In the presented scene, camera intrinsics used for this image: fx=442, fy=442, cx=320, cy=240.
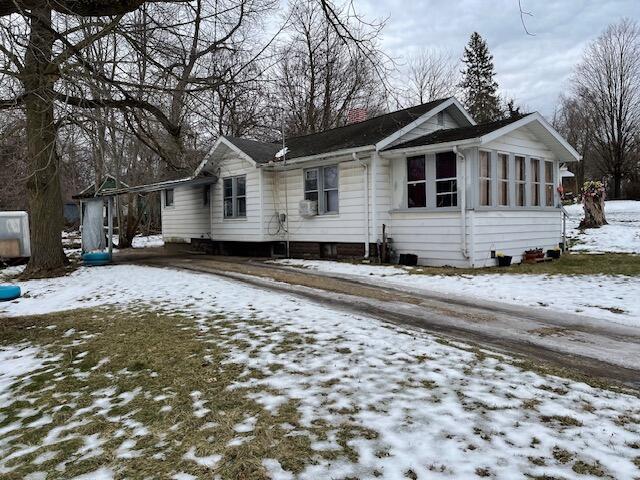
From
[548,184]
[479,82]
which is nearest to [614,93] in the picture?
[479,82]

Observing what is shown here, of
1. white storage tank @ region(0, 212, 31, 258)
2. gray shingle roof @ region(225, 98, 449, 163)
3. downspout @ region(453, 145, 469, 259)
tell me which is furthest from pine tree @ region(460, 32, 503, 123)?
white storage tank @ region(0, 212, 31, 258)

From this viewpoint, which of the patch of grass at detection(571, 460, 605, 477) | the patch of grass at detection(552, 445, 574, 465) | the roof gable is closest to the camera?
the patch of grass at detection(571, 460, 605, 477)

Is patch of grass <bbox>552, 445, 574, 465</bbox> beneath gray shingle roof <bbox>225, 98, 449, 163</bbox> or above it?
beneath

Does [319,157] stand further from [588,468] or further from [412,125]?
[588,468]

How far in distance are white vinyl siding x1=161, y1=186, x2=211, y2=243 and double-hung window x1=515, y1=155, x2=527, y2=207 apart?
428 inches

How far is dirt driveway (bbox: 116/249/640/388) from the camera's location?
4.15 metres

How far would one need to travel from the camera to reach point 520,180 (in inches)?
472

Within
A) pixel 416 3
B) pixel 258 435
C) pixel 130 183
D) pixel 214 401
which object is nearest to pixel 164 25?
pixel 416 3

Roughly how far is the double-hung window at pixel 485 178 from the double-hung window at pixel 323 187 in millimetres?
4062

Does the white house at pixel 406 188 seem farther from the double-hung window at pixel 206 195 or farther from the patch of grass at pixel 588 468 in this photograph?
the patch of grass at pixel 588 468

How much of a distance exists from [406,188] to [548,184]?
4671 mm

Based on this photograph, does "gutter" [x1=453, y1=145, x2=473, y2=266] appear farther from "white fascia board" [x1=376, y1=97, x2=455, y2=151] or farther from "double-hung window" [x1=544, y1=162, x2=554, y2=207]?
"double-hung window" [x1=544, y1=162, x2=554, y2=207]

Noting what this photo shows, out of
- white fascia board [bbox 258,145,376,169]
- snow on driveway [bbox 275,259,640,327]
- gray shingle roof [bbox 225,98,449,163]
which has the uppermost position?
gray shingle roof [bbox 225,98,449,163]

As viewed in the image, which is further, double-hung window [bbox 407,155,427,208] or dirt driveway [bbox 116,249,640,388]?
double-hung window [bbox 407,155,427,208]
